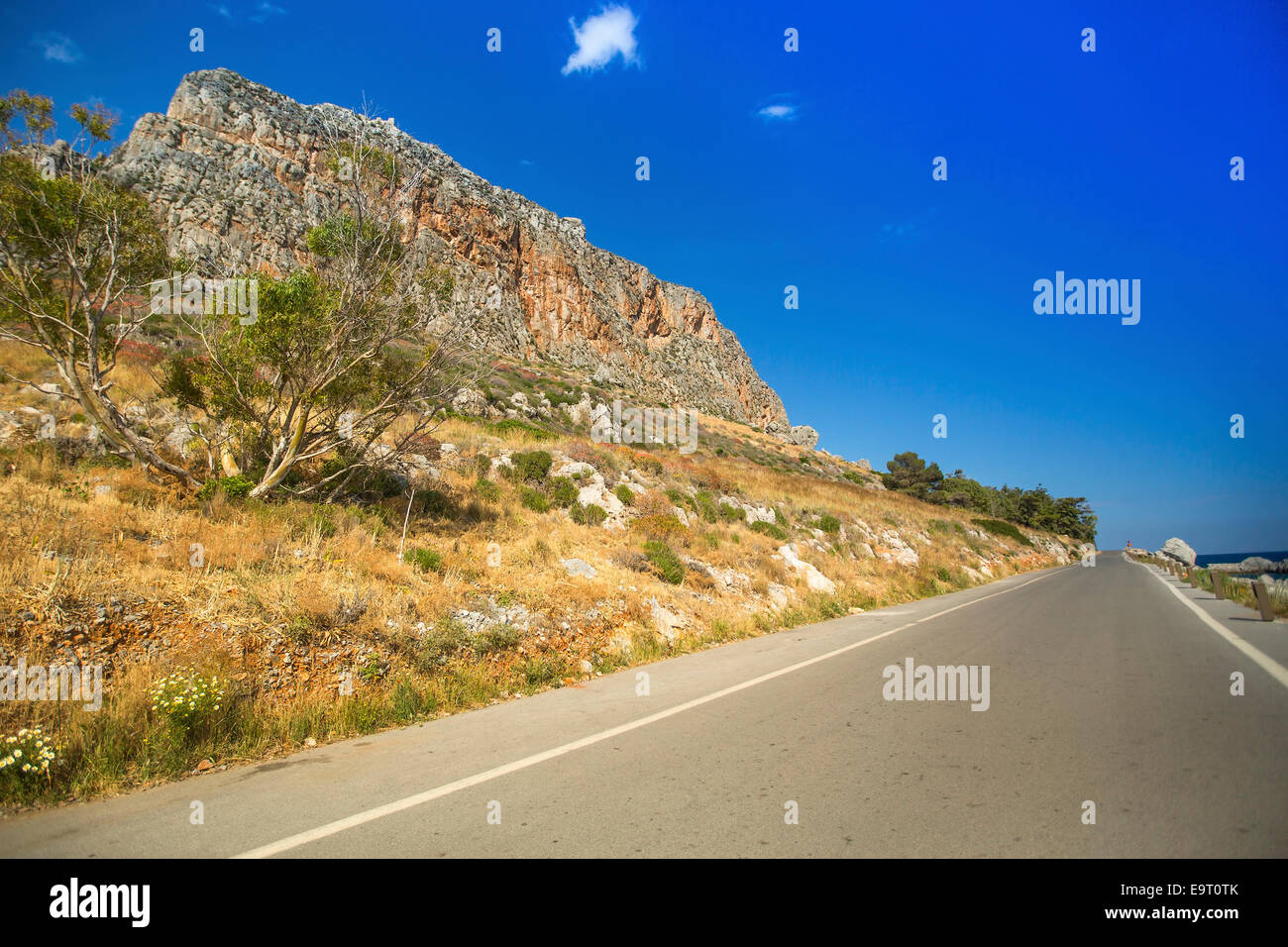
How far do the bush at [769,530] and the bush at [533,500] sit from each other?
8065mm

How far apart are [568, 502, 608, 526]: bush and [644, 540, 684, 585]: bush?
6.50ft

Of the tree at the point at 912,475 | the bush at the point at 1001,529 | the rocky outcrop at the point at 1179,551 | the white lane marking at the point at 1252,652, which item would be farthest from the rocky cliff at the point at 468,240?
the rocky outcrop at the point at 1179,551

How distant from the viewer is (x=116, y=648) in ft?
18.7

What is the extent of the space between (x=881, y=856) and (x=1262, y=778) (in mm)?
3063

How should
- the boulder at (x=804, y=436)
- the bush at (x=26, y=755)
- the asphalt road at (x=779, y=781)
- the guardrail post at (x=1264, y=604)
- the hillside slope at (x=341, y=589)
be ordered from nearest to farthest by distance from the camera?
the asphalt road at (x=779, y=781), the bush at (x=26, y=755), the hillside slope at (x=341, y=589), the guardrail post at (x=1264, y=604), the boulder at (x=804, y=436)

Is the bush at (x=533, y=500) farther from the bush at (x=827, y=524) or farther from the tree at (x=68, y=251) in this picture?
the bush at (x=827, y=524)

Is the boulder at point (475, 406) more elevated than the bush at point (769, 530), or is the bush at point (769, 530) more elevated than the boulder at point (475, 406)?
the boulder at point (475, 406)

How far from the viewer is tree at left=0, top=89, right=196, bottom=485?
365 inches

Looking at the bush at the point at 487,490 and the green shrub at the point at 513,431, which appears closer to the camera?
the bush at the point at 487,490

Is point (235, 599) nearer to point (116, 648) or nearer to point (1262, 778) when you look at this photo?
point (116, 648)

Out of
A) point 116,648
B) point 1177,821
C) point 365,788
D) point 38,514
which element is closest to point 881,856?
point 1177,821

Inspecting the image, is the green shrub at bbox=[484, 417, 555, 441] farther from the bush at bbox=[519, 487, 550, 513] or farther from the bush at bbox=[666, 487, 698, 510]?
the bush at bbox=[519, 487, 550, 513]

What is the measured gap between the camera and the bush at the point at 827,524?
23.1 m

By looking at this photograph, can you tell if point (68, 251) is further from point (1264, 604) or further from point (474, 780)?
point (1264, 604)
